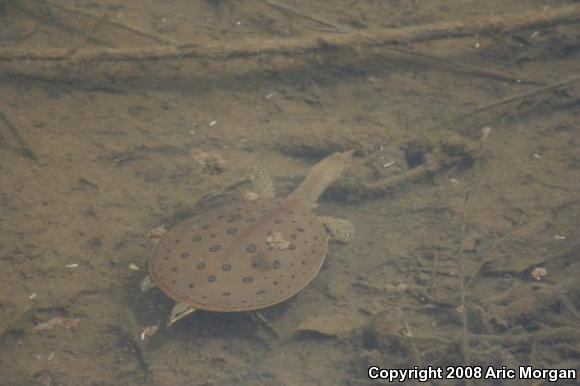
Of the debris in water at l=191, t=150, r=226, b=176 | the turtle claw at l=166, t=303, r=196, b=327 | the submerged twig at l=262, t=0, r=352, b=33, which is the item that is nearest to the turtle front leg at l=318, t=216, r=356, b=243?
the debris in water at l=191, t=150, r=226, b=176

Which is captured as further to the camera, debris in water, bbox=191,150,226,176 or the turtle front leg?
debris in water, bbox=191,150,226,176

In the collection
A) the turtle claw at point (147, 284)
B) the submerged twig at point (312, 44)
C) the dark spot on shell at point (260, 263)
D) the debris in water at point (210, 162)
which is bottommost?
the turtle claw at point (147, 284)

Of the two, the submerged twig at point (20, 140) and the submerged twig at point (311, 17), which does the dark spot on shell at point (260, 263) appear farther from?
the submerged twig at point (311, 17)

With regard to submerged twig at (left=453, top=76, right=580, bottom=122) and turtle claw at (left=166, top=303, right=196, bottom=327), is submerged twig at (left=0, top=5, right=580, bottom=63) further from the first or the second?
turtle claw at (left=166, top=303, right=196, bottom=327)

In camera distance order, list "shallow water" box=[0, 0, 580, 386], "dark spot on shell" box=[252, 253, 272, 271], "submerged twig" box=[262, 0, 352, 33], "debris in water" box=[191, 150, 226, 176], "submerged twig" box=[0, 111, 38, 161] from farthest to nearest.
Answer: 1. "submerged twig" box=[262, 0, 352, 33]
2. "debris in water" box=[191, 150, 226, 176]
3. "submerged twig" box=[0, 111, 38, 161]
4. "dark spot on shell" box=[252, 253, 272, 271]
5. "shallow water" box=[0, 0, 580, 386]

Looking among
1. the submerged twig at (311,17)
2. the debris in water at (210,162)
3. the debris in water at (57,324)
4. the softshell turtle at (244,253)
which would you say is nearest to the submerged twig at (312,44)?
the submerged twig at (311,17)

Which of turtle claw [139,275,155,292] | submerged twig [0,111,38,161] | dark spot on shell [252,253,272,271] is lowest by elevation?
turtle claw [139,275,155,292]

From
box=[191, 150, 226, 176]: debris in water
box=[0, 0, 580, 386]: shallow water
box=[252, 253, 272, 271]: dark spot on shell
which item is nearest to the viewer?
box=[0, 0, 580, 386]: shallow water
